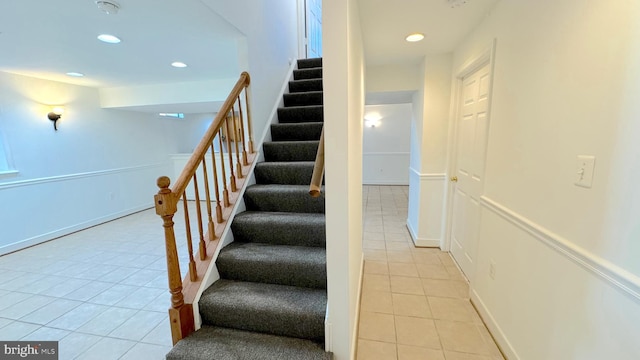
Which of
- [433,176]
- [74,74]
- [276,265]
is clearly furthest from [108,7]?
[433,176]

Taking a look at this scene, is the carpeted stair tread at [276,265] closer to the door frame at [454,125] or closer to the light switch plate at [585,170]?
the light switch plate at [585,170]

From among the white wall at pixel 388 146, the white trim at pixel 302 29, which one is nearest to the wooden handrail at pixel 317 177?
the white trim at pixel 302 29

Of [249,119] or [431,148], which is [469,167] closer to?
[431,148]

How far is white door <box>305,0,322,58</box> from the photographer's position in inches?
182

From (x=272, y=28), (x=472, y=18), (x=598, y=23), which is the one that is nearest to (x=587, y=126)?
(x=598, y=23)

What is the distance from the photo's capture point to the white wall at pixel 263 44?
7.38 feet

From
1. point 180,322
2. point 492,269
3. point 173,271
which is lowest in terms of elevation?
point 180,322

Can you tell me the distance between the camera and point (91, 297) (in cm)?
229

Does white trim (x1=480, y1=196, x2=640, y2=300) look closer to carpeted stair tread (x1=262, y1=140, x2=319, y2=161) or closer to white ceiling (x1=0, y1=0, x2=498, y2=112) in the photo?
white ceiling (x1=0, y1=0, x2=498, y2=112)

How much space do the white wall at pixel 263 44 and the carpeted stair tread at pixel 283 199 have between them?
0.70m

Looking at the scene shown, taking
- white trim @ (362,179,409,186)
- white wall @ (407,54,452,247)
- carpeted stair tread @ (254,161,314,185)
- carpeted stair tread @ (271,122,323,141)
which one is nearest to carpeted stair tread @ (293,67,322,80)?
carpeted stair tread @ (271,122,323,141)

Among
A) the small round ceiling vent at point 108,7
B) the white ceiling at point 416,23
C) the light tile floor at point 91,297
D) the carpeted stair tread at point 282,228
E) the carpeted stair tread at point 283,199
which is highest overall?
the white ceiling at point 416,23

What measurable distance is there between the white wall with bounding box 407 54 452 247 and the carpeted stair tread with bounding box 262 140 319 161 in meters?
1.37

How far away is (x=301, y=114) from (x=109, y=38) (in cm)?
188
